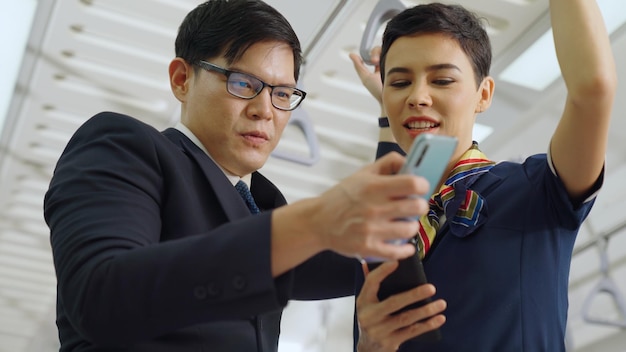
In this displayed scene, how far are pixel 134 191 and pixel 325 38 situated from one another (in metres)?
1.98

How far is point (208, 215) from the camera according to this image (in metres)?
1.41

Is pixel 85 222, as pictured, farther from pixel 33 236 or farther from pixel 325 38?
pixel 33 236

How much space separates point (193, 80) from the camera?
5.42 feet

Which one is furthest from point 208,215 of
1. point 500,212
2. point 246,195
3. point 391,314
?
point 500,212

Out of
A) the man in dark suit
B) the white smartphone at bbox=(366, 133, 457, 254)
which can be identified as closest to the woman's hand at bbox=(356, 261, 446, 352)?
the man in dark suit

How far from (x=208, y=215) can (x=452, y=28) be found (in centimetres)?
58

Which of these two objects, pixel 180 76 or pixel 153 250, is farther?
pixel 180 76

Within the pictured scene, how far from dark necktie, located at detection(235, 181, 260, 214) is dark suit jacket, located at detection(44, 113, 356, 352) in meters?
0.13

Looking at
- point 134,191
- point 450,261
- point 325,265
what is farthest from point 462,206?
point 134,191

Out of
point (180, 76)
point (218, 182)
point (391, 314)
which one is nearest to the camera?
point (391, 314)

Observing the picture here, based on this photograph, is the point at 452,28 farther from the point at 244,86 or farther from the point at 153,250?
the point at 153,250

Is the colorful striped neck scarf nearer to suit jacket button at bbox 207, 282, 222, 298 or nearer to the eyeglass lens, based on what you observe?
the eyeglass lens

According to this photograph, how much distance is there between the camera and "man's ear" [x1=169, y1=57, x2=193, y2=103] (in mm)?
1688

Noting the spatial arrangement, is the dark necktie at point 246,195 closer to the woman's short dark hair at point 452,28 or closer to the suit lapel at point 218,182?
the suit lapel at point 218,182
